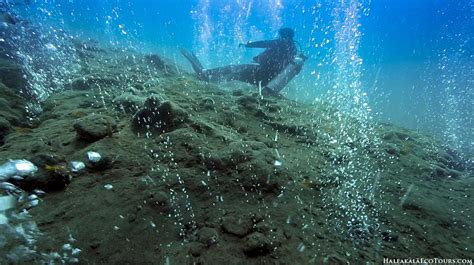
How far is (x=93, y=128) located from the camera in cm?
319

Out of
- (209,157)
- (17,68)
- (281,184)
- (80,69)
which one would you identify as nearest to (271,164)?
(281,184)

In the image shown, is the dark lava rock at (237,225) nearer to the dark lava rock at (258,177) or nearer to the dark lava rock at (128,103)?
the dark lava rock at (258,177)

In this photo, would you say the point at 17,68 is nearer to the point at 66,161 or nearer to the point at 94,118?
the point at 94,118

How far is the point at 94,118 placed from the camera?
11.1 feet

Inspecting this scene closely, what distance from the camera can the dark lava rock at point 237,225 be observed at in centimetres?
239

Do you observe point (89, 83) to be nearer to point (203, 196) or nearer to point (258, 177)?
point (203, 196)

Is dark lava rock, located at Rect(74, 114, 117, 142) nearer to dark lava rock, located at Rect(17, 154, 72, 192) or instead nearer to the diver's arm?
dark lava rock, located at Rect(17, 154, 72, 192)

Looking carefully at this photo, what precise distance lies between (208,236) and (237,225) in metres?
0.30

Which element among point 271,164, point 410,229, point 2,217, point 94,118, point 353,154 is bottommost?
point 2,217

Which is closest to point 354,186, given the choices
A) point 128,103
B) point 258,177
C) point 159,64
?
point 258,177

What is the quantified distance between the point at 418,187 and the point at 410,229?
5.32ft

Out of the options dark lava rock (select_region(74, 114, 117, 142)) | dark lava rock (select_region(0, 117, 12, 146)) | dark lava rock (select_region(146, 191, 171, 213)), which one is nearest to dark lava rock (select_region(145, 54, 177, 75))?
dark lava rock (select_region(0, 117, 12, 146))

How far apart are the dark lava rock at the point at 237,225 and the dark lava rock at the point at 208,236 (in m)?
0.12

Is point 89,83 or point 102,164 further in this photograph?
point 89,83
